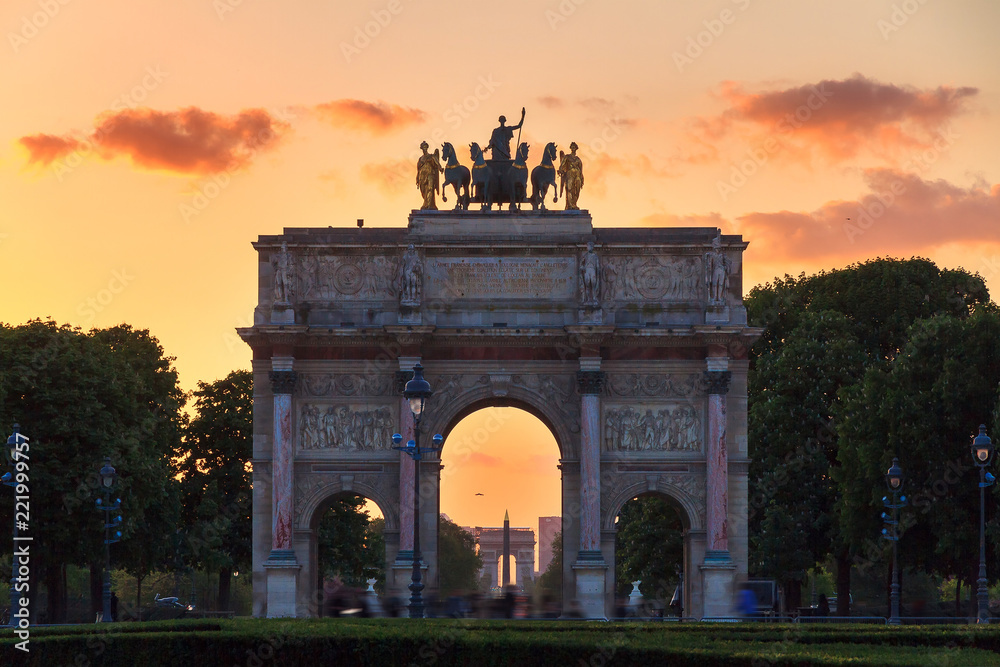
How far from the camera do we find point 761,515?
214ft

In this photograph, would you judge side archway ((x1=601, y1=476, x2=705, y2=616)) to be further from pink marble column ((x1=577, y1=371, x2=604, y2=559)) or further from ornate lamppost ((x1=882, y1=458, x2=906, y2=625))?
ornate lamppost ((x1=882, y1=458, x2=906, y2=625))

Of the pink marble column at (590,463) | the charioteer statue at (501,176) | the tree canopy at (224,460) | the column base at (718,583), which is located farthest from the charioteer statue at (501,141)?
the tree canopy at (224,460)

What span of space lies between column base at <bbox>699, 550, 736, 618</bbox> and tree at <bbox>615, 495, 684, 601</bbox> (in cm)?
1447

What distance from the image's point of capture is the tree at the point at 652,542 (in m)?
70.0

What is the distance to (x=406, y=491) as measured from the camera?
2109 inches

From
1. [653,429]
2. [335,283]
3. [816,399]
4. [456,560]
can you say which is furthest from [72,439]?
[456,560]

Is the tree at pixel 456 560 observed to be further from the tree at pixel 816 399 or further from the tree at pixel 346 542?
the tree at pixel 816 399

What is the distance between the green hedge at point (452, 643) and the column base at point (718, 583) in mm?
17988

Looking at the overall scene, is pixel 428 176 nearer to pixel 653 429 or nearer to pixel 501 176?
pixel 501 176

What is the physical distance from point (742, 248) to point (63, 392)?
23.6 meters

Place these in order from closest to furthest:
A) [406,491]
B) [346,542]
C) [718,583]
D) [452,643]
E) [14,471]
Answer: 1. [452,643]
2. [718,583]
3. [406,491]
4. [14,471]
5. [346,542]

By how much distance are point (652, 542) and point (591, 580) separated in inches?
742

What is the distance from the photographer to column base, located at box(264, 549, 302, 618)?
174ft

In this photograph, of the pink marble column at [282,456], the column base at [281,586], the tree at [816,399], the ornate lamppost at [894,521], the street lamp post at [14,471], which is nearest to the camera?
the street lamp post at [14,471]
